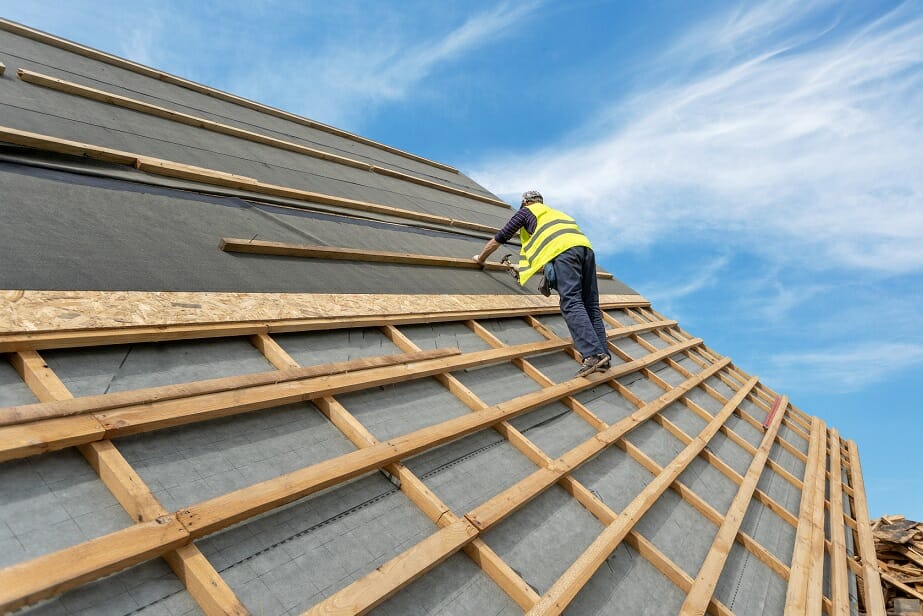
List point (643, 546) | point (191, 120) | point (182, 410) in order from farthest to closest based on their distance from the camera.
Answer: point (191, 120), point (643, 546), point (182, 410)

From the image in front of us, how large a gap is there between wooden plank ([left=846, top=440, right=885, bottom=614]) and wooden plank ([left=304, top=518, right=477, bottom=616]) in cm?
408

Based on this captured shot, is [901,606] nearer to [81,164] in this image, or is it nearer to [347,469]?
[347,469]

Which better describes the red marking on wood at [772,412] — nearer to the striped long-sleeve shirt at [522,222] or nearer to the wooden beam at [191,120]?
the striped long-sleeve shirt at [522,222]

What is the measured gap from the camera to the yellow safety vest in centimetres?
457

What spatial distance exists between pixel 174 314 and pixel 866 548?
6.48 metres

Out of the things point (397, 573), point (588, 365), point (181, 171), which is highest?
point (588, 365)

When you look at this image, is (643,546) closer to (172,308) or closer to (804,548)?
(804,548)

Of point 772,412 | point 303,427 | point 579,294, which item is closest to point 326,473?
point 303,427

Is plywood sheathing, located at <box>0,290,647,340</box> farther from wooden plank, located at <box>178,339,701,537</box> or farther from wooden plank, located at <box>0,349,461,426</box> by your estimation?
wooden plank, located at <box>178,339,701,537</box>

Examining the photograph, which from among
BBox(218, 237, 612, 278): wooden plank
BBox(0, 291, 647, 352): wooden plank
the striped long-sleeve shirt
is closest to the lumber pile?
the striped long-sleeve shirt

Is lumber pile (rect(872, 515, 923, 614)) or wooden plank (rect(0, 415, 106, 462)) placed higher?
lumber pile (rect(872, 515, 923, 614))

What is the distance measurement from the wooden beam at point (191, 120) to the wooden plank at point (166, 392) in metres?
4.19

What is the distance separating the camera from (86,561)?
1314mm

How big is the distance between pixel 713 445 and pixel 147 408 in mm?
4620
